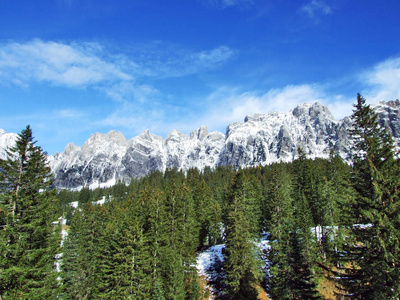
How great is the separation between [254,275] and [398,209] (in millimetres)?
23470

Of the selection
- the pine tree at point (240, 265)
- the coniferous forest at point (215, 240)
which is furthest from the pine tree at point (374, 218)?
the pine tree at point (240, 265)

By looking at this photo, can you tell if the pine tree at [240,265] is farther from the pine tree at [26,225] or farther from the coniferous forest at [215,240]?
the pine tree at [26,225]

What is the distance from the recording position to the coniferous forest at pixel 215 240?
1408 centimetres

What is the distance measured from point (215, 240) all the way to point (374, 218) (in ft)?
150

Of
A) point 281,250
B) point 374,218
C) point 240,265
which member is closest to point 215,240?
point 240,265

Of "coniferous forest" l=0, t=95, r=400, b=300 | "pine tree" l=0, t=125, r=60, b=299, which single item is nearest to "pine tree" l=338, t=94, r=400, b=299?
"coniferous forest" l=0, t=95, r=400, b=300

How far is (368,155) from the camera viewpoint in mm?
15234

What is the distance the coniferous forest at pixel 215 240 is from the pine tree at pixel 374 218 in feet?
0.19

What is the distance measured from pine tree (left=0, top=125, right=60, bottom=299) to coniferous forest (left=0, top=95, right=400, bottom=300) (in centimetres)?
8

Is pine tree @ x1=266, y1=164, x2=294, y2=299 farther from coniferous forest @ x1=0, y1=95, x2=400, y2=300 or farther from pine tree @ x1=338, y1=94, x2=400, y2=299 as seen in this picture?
pine tree @ x1=338, y1=94, x2=400, y2=299

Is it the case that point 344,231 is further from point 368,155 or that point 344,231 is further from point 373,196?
point 368,155

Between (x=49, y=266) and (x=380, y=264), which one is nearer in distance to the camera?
(x=380, y=264)

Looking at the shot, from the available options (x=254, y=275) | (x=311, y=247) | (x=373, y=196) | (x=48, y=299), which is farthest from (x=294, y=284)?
(x=48, y=299)

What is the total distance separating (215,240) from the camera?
55.7 meters
